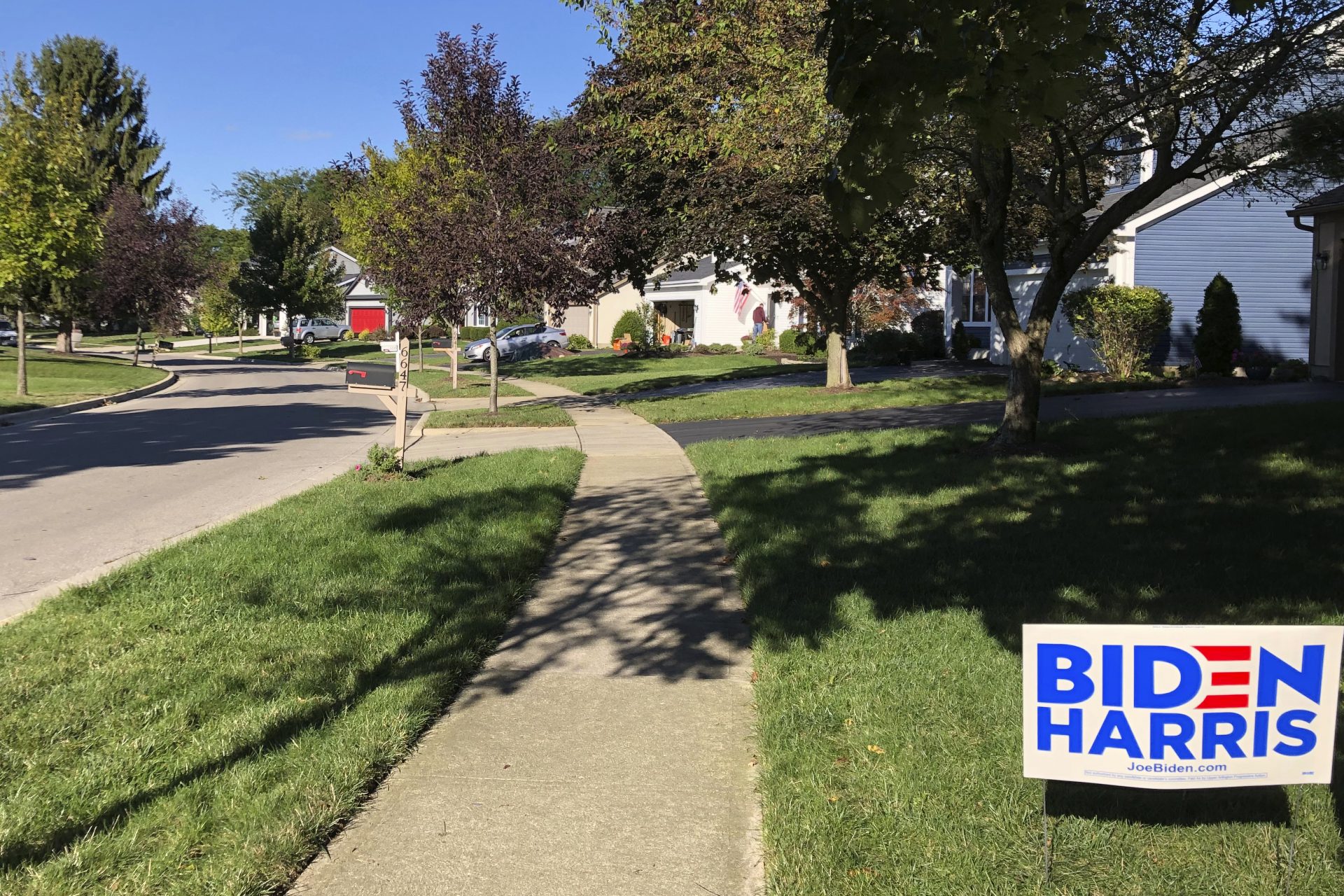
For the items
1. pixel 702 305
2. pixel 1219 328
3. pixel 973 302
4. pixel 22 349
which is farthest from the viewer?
pixel 702 305

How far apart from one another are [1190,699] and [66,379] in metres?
33.5

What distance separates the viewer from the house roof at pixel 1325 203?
18125 mm

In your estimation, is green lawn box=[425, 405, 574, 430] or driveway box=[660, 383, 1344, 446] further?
green lawn box=[425, 405, 574, 430]

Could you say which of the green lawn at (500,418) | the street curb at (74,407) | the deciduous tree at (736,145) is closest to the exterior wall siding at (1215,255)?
the deciduous tree at (736,145)

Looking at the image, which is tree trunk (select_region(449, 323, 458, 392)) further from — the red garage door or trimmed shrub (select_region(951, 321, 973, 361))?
the red garage door

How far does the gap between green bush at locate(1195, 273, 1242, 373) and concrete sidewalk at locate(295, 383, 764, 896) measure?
1637 centimetres

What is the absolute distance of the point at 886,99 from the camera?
188 inches

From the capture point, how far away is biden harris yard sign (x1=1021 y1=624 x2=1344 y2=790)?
3418mm

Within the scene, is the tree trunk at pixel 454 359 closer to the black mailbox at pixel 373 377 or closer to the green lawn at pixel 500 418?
the green lawn at pixel 500 418

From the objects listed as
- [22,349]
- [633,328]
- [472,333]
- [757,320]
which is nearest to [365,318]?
[472,333]

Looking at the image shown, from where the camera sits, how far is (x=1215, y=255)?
23.0 metres

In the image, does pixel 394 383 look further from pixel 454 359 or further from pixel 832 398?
pixel 454 359

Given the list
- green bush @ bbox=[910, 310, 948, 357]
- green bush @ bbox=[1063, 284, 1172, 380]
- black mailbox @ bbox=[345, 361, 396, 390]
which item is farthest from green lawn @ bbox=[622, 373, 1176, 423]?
green bush @ bbox=[910, 310, 948, 357]

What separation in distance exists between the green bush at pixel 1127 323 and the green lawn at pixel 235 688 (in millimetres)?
15893
